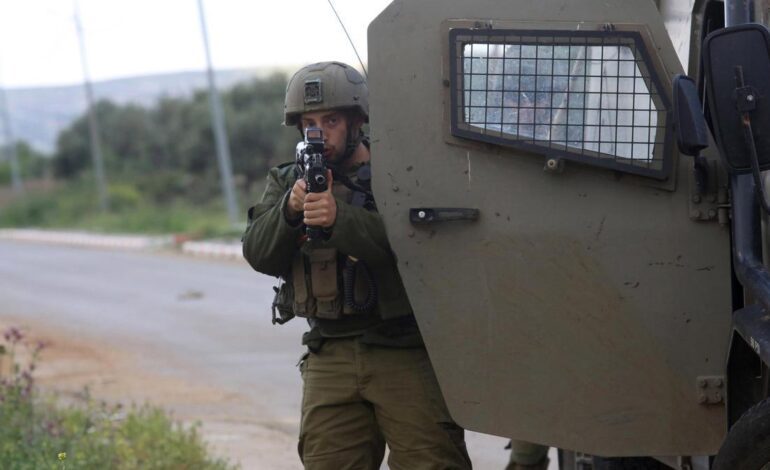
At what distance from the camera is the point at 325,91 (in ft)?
12.5

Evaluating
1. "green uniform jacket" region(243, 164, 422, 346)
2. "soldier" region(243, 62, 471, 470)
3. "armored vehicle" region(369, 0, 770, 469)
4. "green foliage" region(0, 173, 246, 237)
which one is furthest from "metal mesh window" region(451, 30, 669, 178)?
"green foliage" region(0, 173, 246, 237)

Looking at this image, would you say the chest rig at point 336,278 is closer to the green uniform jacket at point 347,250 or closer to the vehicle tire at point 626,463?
the green uniform jacket at point 347,250

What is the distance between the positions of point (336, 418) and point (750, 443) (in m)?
1.35

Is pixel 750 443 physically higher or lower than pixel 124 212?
higher

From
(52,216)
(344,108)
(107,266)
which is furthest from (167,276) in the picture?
(52,216)

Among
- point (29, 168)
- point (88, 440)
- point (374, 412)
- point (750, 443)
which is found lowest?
point (29, 168)

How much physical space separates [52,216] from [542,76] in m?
40.2

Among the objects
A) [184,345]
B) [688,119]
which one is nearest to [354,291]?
[688,119]

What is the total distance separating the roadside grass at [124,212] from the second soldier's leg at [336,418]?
70.7ft

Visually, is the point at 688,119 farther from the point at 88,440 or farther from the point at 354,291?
the point at 88,440

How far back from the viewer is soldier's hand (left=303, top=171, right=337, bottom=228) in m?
3.58

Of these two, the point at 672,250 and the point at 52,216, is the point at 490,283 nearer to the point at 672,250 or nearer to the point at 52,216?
the point at 672,250

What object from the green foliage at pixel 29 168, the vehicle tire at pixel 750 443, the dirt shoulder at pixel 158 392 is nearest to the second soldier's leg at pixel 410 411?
the vehicle tire at pixel 750 443

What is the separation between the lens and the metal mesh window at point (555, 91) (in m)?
3.38
